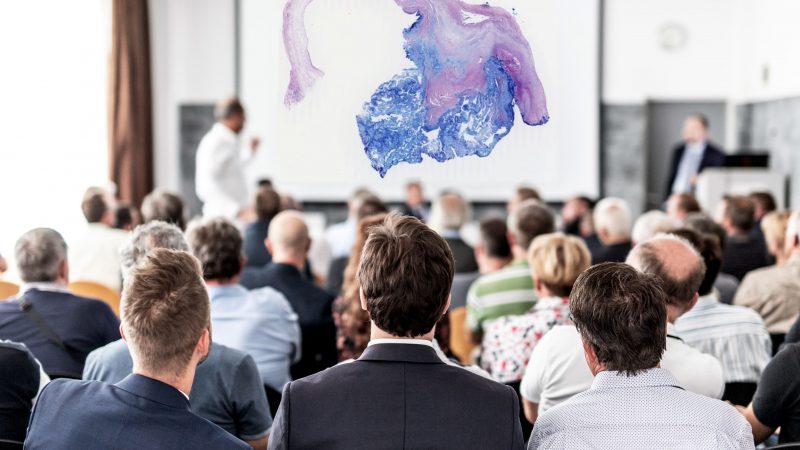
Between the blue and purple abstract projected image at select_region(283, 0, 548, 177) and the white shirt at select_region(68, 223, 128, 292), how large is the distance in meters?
2.80

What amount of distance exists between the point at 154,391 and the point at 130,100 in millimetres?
7536

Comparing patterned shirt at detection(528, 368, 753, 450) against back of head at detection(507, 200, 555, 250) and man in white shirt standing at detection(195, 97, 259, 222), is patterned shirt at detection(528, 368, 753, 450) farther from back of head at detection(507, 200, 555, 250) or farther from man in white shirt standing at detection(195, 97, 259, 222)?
man in white shirt standing at detection(195, 97, 259, 222)

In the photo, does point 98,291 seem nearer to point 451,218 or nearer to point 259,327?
point 259,327

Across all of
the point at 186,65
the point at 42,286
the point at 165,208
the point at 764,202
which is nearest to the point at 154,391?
the point at 42,286

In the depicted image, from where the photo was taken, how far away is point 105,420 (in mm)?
1646

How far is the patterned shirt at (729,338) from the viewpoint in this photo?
2834 mm

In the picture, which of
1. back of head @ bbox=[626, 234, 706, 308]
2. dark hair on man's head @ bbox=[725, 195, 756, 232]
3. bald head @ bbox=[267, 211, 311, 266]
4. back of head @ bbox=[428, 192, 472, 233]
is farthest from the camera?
back of head @ bbox=[428, 192, 472, 233]

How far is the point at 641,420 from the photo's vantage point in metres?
1.69

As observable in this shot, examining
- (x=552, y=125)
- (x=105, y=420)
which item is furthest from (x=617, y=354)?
(x=105, y=420)

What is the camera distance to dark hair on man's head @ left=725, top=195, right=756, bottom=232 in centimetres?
485

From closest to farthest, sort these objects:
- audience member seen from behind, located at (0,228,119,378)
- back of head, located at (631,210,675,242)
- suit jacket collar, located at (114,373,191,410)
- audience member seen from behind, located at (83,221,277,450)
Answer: suit jacket collar, located at (114,373,191,410), audience member seen from behind, located at (83,221,277,450), audience member seen from behind, located at (0,228,119,378), back of head, located at (631,210,675,242)

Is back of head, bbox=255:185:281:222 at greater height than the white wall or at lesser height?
lesser

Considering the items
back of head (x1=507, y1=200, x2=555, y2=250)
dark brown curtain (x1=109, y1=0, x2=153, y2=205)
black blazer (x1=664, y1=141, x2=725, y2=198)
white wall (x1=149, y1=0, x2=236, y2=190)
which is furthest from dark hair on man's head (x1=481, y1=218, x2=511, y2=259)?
white wall (x1=149, y1=0, x2=236, y2=190)

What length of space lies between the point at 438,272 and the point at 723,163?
772 cm
